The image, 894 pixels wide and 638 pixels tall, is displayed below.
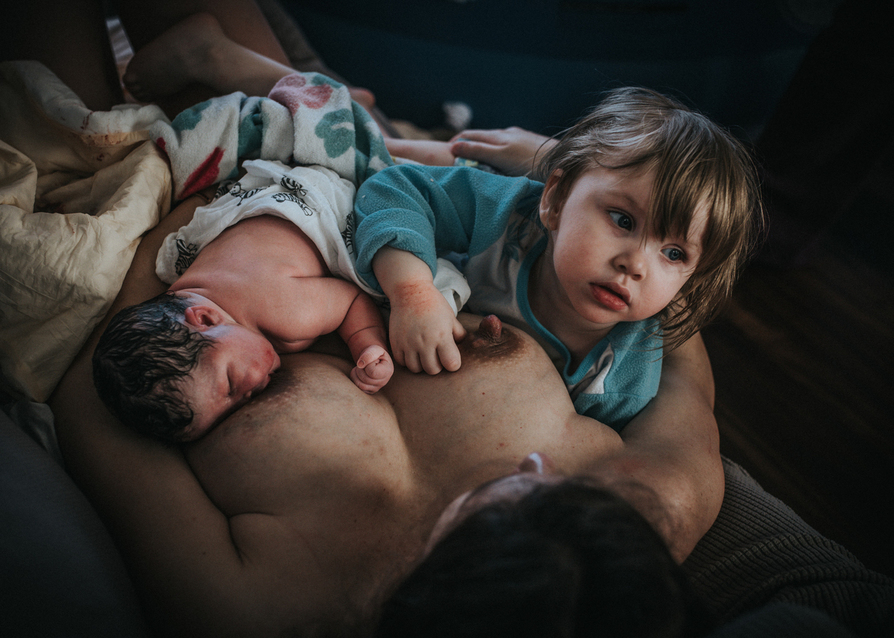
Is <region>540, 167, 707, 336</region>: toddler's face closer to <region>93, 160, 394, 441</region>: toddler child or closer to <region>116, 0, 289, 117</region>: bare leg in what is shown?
<region>93, 160, 394, 441</region>: toddler child

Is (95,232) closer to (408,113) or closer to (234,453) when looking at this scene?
(234,453)

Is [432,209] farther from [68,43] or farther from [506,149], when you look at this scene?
[68,43]

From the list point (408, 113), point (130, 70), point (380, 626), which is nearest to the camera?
point (380, 626)

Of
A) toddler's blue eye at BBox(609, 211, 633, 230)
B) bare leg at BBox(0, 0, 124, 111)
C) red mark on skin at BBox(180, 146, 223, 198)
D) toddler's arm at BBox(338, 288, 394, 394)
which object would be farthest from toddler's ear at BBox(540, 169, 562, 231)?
bare leg at BBox(0, 0, 124, 111)

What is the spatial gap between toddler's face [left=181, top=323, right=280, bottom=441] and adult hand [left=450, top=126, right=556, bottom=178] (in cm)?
67

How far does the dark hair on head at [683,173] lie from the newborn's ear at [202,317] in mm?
576

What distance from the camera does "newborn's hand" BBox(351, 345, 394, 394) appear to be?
30.1 inches

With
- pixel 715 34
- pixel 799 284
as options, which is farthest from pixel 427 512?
pixel 715 34

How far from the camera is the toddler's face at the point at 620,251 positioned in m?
0.75

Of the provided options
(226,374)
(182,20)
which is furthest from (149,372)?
(182,20)

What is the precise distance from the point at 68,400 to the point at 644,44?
2145 mm

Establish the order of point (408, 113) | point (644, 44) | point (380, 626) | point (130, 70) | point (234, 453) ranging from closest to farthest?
point (380, 626) → point (234, 453) → point (130, 70) → point (644, 44) → point (408, 113)

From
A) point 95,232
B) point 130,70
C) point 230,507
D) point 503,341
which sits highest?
point 130,70

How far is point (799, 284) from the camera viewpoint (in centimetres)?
171
